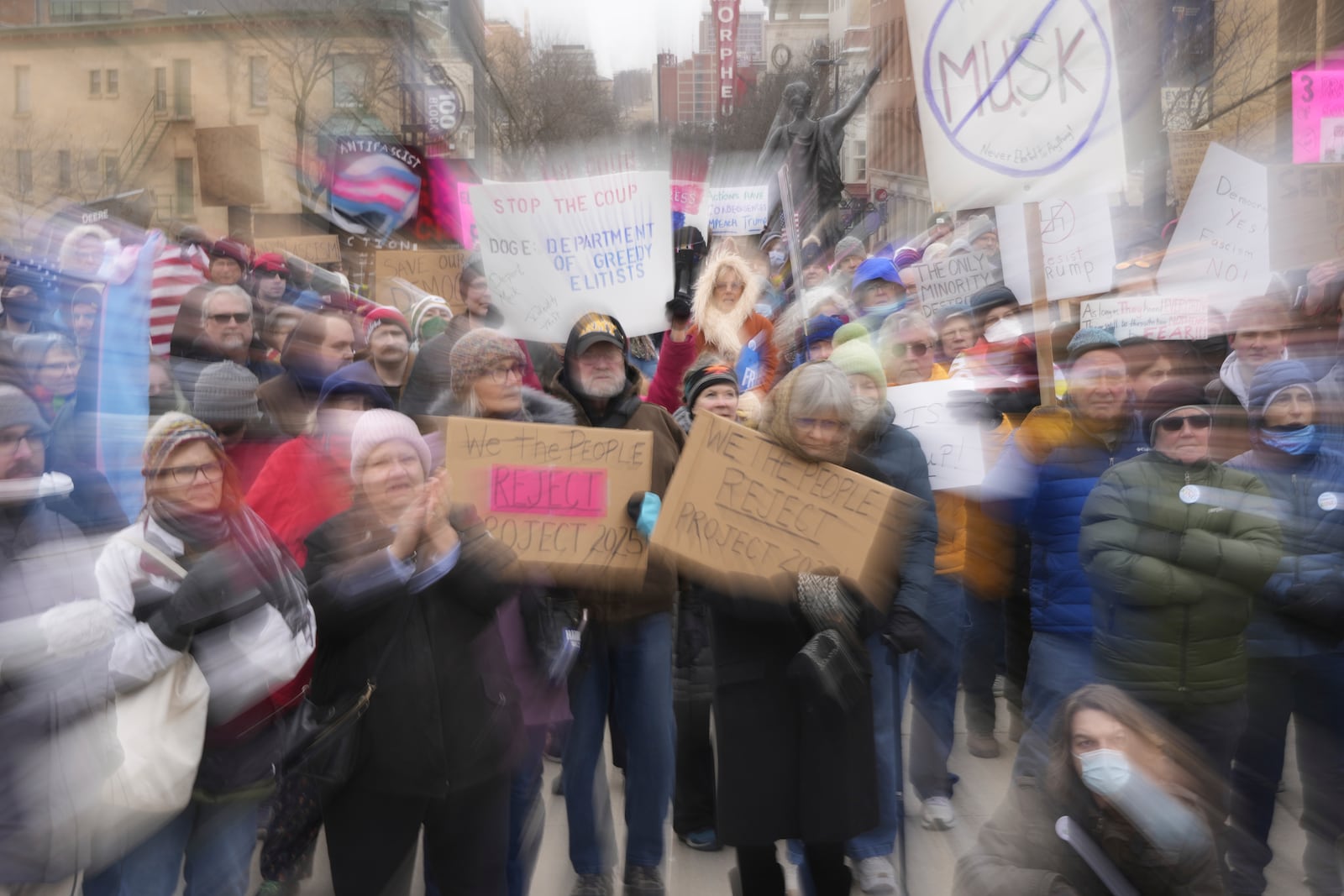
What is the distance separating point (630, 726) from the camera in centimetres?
393

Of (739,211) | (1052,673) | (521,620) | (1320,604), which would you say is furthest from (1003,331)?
(739,211)

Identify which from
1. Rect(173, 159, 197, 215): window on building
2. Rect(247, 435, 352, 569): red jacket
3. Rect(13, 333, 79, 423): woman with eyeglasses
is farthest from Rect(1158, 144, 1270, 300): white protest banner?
Rect(173, 159, 197, 215): window on building

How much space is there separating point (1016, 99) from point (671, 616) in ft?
7.06

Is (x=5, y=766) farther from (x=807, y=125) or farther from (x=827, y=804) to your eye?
(x=807, y=125)

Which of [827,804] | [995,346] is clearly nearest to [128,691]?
[827,804]

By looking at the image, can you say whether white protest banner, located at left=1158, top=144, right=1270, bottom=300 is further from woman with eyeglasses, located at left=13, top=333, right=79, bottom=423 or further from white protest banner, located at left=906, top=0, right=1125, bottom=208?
woman with eyeglasses, located at left=13, top=333, right=79, bottom=423

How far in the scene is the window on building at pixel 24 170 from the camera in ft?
53.1

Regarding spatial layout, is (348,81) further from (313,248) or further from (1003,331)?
(1003,331)

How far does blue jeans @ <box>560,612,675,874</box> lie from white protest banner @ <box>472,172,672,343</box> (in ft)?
4.91

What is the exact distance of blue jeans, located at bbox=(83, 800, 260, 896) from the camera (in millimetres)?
2918

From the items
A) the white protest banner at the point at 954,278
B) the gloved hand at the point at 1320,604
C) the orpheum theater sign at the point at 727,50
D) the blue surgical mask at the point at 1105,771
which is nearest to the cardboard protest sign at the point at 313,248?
the white protest banner at the point at 954,278

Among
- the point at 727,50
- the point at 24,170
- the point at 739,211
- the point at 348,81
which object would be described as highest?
the point at 727,50

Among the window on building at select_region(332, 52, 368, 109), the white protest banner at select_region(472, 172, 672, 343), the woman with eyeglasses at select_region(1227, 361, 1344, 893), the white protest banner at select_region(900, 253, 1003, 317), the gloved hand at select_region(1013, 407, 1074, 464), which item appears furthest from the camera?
the window on building at select_region(332, 52, 368, 109)

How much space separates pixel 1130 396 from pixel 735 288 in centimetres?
252
